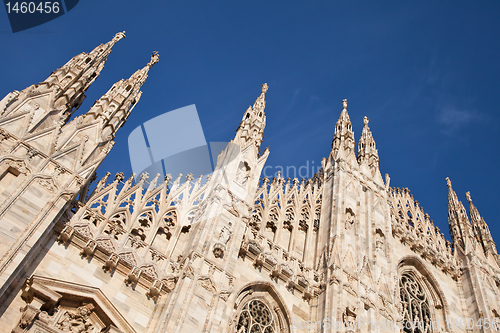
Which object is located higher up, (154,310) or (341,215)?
(341,215)

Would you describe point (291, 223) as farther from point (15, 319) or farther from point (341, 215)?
point (15, 319)

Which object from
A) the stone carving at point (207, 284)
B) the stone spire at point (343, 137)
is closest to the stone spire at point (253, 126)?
the stone spire at point (343, 137)

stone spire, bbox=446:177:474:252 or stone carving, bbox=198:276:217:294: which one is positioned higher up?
stone spire, bbox=446:177:474:252

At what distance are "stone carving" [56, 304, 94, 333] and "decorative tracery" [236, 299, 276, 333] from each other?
12.8ft

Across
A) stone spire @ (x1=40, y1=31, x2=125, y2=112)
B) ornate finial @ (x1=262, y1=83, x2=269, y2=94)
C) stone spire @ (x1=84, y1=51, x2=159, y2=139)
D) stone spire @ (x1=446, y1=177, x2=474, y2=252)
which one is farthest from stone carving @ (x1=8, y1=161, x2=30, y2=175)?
stone spire @ (x1=446, y1=177, x2=474, y2=252)

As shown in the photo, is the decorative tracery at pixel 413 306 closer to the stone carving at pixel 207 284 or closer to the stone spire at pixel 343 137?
the stone spire at pixel 343 137

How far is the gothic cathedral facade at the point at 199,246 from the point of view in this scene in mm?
9633

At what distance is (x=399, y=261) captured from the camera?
18.0 metres

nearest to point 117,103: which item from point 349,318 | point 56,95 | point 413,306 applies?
point 56,95

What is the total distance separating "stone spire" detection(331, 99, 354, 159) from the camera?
1983 centimetres

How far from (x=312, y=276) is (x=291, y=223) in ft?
7.83

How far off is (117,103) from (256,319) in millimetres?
8259

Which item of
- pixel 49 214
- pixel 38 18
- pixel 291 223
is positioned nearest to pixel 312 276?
pixel 291 223

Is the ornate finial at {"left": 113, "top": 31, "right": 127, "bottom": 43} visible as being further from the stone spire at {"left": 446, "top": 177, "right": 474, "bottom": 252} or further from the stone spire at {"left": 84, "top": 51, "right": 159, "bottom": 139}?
the stone spire at {"left": 446, "top": 177, "right": 474, "bottom": 252}
